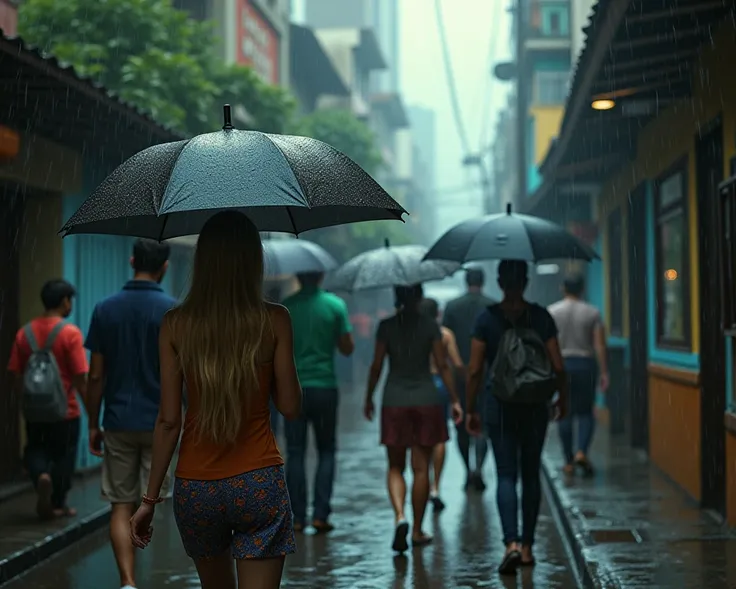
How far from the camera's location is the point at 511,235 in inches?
352

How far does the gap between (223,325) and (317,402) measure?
17.1 feet

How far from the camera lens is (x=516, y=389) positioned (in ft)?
24.9

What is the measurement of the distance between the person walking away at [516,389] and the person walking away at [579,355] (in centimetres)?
443

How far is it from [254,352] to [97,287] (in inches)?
393

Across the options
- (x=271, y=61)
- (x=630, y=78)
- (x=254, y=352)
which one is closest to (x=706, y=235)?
(x=630, y=78)

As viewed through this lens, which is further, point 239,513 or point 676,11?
point 676,11

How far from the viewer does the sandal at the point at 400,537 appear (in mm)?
8367

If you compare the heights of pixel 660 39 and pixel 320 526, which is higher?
pixel 660 39

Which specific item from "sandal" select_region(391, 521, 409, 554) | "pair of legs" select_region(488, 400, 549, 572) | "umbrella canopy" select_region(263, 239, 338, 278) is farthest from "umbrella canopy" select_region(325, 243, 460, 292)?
"pair of legs" select_region(488, 400, 549, 572)

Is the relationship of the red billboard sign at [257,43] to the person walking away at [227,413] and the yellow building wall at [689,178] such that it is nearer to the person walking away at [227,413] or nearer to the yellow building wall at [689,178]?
the yellow building wall at [689,178]

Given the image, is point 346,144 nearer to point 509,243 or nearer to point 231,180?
point 509,243

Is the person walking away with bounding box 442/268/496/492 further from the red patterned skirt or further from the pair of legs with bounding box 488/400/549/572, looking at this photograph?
the pair of legs with bounding box 488/400/549/572

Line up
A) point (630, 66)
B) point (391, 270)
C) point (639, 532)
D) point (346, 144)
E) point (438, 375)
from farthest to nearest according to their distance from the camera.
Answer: point (346, 144) < point (438, 375) < point (630, 66) < point (391, 270) < point (639, 532)

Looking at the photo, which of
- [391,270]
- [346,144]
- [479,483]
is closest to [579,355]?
[479,483]
